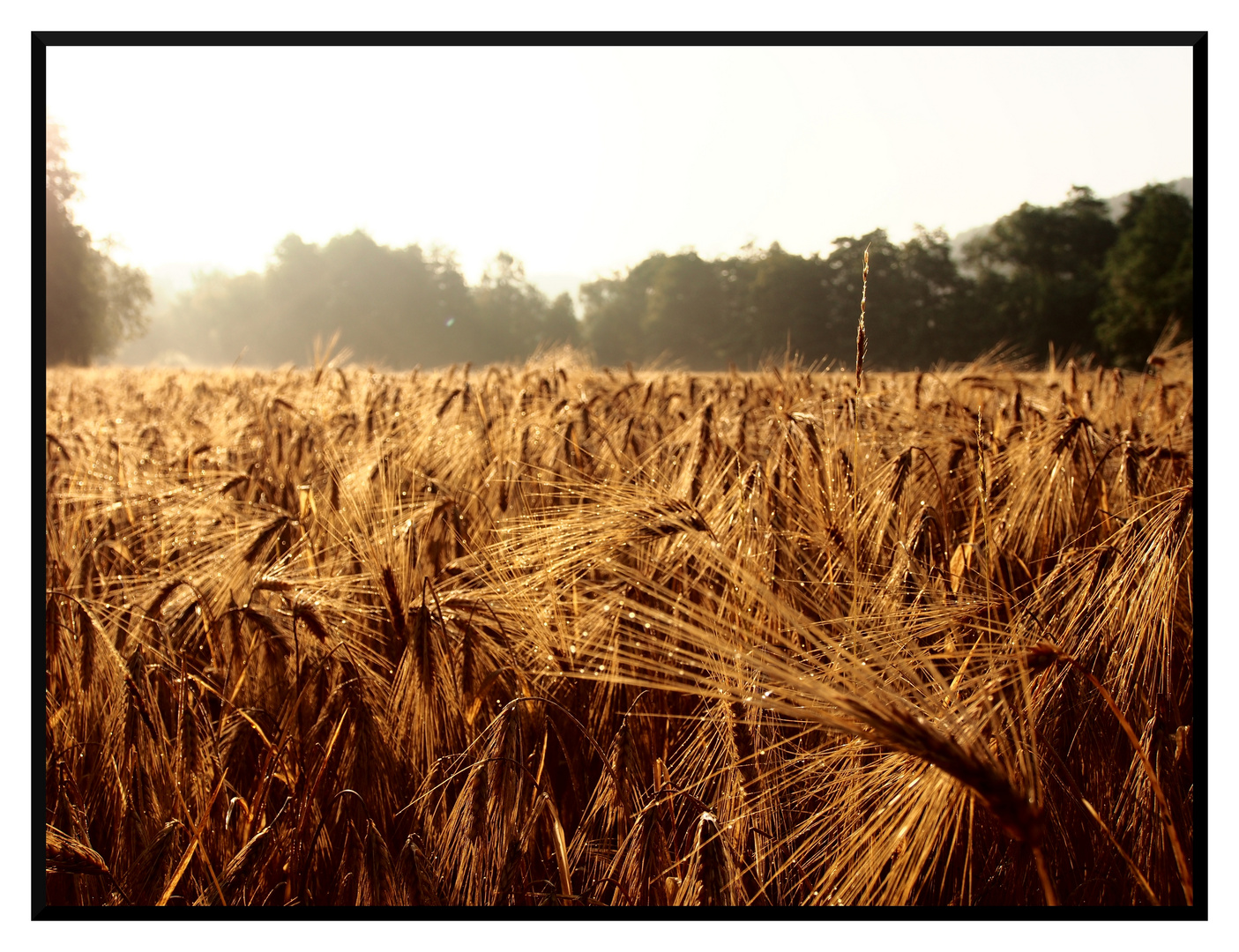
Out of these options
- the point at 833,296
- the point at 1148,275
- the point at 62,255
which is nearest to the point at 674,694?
the point at 833,296

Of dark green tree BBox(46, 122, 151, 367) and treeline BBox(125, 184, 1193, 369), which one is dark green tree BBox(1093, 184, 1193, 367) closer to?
treeline BBox(125, 184, 1193, 369)

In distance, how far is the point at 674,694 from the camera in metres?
1.27

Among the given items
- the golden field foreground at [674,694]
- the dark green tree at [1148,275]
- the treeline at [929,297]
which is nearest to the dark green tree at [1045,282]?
the treeline at [929,297]

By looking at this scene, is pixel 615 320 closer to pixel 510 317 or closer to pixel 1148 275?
pixel 1148 275

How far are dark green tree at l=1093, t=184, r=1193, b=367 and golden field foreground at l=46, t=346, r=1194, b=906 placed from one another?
0.42 metres

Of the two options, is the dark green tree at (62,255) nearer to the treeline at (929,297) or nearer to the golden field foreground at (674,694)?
the golden field foreground at (674,694)

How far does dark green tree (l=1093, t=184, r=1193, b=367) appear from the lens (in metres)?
1.70

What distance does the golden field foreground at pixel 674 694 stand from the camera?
0.92 m

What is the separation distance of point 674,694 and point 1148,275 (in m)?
3.65

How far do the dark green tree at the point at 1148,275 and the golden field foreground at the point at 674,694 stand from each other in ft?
Answer: 1.38

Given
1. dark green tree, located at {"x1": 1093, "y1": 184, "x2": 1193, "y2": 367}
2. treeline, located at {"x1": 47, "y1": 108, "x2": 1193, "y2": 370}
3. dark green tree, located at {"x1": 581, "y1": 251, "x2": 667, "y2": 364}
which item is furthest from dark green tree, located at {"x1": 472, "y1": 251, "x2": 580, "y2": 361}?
dark green tree, located at {"x1": 1093, "y1": 184, "x2": 1193, "y2": 367}
